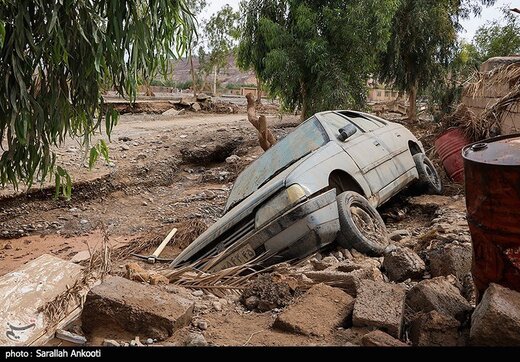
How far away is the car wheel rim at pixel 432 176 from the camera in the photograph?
6965mm

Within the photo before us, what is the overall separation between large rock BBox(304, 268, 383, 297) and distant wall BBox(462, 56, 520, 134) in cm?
444

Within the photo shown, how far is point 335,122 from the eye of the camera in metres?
5.87

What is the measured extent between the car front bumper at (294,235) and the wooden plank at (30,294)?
1.37 meters

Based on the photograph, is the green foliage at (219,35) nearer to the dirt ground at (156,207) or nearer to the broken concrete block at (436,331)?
the dirt ground at (156,207)

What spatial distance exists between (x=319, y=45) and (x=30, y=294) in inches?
402

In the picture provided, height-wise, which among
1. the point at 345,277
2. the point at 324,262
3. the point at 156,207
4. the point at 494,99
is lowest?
the point at 156,207

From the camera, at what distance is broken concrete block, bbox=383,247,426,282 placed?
3697 mm

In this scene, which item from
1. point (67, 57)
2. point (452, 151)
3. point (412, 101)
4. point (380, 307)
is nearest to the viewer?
point (380, 307)

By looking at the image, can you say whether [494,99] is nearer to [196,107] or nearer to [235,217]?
[235,217]

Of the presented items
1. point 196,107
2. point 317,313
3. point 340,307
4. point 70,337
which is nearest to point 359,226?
point 340,307

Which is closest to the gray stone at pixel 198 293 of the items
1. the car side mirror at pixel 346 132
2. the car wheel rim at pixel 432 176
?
the car side mirror at pixel 346 132

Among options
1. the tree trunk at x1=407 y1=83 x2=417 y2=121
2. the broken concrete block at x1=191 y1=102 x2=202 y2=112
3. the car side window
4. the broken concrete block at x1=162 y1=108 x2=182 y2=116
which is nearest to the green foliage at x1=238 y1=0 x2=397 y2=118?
the tree trunk at x1=407 y1=83 x2=417 y2=121

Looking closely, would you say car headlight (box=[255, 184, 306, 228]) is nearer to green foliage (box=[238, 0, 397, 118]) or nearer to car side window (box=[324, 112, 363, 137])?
car side window (box=[324, 112, 363, 137])

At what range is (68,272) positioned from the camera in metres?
3.47
